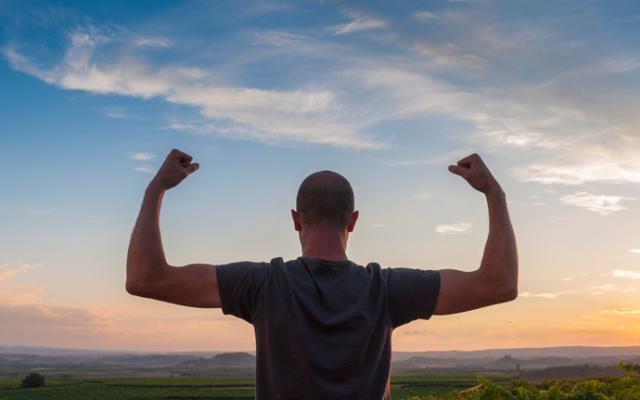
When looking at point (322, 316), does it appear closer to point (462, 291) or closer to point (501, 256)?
point (462, 291)

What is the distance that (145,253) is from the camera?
9.73ft

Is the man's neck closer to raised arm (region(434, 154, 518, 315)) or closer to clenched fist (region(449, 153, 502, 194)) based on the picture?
raised arm (region(434, 154, 518, 315))

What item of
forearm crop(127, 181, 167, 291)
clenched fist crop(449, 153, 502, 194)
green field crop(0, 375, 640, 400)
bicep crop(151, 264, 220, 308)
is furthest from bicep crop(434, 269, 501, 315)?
green field crop(0, 375, 640, 400)

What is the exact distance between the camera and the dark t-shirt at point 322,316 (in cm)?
290

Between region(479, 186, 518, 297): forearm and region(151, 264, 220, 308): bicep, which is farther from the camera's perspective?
region(479, 186, 518, 297): forearm

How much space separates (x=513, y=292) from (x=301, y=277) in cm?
104

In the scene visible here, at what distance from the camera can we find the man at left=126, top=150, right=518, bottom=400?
2914 mm

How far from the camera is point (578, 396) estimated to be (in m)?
6.12

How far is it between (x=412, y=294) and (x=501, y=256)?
0.48 meters

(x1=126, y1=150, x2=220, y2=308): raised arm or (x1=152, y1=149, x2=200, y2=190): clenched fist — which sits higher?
(x1=152, y1=149, x2=200, y2=190): clenched fist

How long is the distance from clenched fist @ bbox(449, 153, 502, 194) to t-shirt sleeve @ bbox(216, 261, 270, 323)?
1180mm

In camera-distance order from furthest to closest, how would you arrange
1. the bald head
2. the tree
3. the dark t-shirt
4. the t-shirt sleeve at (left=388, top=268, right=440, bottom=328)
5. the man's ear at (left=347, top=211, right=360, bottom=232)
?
the tree < the man's ear at (left=347, top=211, right=360, bottom=232) < the bald head < the t-shirt sleeve at (left=388, top=268, right=440, bottom=328) < the dark t-shirt

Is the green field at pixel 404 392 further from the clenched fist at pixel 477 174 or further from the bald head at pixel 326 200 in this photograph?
the bald head at pixel 326 200

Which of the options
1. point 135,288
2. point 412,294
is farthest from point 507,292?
point 135,288
